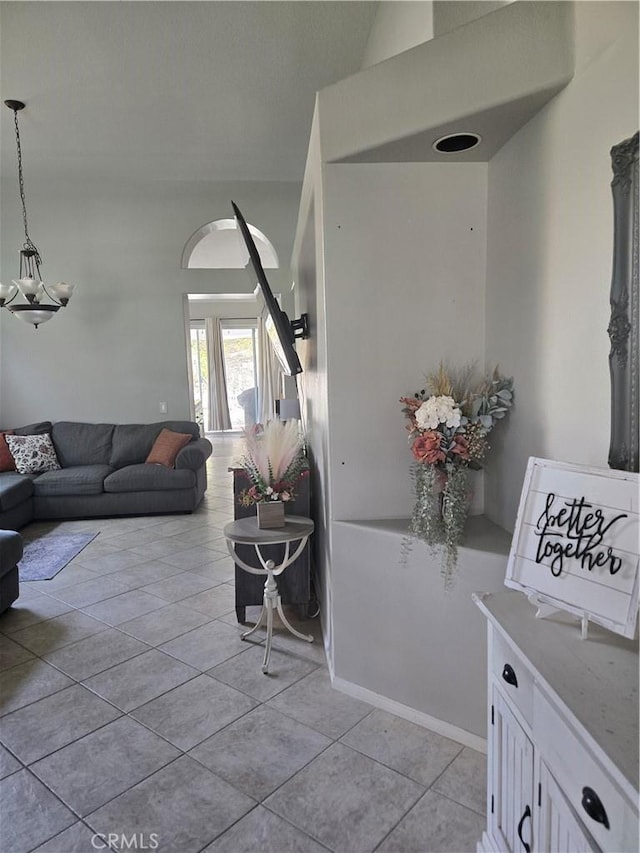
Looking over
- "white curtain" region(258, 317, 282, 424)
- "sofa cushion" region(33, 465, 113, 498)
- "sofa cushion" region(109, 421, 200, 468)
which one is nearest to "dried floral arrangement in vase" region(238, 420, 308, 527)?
"sofa cushion" region(33, 465, 113, 498)

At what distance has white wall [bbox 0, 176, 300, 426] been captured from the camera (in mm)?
5879

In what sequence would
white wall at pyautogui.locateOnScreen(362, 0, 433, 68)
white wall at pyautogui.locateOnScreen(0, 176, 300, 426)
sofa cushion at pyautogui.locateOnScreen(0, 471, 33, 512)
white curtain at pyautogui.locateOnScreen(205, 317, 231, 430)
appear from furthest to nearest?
white curtain at pyautogui.locateOnScreen(205, 317, 231, 430), white wall at pyautogui.locateOnScreen(0, 176, 300, 426), sofa cushion at pyautogui.locateOnScreen(0, 471, 33, 512), white wall at pyautogui.locateOnScreen(362, 0, 433, 68)

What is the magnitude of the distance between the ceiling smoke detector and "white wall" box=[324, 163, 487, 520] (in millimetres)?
101

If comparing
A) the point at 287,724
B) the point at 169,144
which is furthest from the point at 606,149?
the point at 169,144

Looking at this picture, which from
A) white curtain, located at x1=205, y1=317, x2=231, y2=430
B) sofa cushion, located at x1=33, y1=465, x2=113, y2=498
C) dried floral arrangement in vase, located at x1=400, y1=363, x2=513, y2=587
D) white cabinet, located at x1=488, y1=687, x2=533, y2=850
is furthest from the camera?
white curtain, located at x1=205, y1=317, x2=231, y2=430

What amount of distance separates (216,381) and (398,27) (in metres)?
8.87

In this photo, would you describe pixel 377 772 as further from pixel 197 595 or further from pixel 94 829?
pixel 197 595

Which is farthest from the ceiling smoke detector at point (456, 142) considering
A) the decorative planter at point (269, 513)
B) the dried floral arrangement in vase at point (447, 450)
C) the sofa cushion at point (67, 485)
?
the sofa cushion at point (67, 485)

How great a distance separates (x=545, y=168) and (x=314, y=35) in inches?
92.5

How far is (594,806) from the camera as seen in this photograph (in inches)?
36.3

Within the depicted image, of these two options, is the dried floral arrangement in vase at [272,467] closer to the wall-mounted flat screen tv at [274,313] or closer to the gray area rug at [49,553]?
the wall-mounted flat screen tv at [274,313]

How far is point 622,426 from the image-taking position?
136 cm

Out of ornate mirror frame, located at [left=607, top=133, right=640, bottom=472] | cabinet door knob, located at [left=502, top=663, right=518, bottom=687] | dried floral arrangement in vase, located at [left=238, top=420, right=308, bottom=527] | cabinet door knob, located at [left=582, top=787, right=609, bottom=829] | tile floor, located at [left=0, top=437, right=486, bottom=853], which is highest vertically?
ornate mirror frame, located at [left=607, top=133, right=640, bottom=472]

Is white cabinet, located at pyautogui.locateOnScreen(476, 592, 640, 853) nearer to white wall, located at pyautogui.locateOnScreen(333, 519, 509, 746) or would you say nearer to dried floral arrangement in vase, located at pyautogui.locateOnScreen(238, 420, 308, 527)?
white wall, located at pyautogui.locateOnScreen(333, 519, 509, 746)
